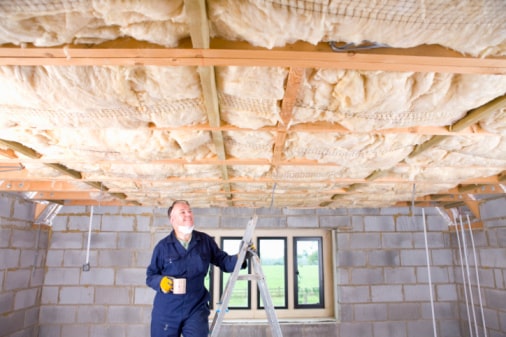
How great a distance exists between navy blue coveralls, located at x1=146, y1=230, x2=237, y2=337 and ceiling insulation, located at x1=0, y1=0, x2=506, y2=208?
614 millimetres

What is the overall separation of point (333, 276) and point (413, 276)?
1082 mm

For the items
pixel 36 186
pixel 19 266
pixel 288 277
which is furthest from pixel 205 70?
pixel 288 277

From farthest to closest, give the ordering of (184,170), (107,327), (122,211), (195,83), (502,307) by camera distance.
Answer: (122,211)
(107,327)
(502,307)
(184,170)
(195,83)

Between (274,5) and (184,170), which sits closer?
(274,5)

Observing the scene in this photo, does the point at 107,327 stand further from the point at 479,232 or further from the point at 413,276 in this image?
the point at 479,232

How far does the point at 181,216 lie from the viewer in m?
2.51

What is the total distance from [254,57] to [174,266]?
1736mm

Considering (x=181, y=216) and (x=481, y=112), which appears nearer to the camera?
(x=481, y=112)

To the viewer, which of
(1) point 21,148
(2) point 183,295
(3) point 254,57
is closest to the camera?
(3) point 254,57

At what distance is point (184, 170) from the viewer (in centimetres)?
282

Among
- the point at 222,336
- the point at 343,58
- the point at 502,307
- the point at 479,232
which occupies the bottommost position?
the point at 222,336

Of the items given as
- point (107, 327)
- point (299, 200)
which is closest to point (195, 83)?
→ point (299, 200)

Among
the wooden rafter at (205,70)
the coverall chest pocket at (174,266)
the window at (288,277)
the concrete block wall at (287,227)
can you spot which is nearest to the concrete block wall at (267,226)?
the concrete block wall at (287,227)

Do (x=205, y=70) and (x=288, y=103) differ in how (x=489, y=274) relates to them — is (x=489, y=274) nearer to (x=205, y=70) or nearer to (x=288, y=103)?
(x=288, y=103)
